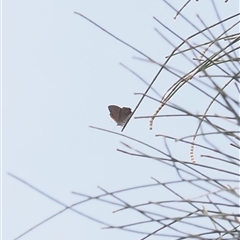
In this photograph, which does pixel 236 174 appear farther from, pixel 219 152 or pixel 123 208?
pixel 123 208

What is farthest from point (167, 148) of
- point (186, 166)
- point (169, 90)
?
point (169, 90)

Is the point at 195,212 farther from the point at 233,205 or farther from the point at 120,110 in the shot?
the point at 120,110

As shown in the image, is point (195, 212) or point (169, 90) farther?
point (169, 90)

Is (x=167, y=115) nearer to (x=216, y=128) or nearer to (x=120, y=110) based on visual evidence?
(x=216, y=128)

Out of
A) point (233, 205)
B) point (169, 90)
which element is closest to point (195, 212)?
point (233, 205)

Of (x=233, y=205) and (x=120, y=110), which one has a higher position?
(x=120, y=110)

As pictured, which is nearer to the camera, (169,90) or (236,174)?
(236,174)

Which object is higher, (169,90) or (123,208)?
(169,90)

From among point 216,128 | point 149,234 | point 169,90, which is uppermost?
point 169,90
